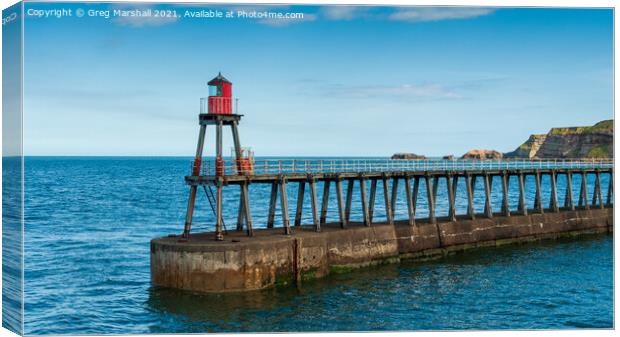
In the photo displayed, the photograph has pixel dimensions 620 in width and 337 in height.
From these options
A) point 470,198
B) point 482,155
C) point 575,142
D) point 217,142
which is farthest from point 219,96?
point 482,155

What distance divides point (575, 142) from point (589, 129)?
15.7ft

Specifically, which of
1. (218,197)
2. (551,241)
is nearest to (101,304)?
(218,197)

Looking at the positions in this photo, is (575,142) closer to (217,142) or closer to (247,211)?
(247,211)

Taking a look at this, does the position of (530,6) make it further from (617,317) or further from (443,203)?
(443,203)

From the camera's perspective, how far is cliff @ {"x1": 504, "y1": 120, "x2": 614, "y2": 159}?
116m

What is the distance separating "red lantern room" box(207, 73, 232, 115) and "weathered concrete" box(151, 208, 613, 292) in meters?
6.01

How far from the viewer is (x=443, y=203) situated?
8775 centimetres

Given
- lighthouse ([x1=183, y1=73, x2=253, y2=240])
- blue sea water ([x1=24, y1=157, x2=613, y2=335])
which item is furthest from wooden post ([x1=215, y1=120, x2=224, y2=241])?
blue sea water ([x1=24, y1=157, x2=613, y2=335])

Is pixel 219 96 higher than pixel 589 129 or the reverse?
the reverse

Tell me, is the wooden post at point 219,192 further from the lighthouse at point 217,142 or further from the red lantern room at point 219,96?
the red lantern room at point 219,96

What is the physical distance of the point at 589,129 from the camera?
124m

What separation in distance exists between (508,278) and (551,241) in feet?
45.5

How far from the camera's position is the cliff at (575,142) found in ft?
379

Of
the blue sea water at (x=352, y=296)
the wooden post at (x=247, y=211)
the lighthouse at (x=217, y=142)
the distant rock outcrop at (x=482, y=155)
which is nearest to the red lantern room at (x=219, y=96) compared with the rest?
the lighthouse at (x=217, y=142)
